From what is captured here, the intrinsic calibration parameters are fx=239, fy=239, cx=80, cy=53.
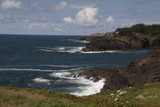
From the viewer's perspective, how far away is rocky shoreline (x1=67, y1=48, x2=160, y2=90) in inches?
1420

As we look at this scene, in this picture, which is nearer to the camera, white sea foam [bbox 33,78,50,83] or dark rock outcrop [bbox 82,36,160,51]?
white sea foam [bbox 33,78,50,83]

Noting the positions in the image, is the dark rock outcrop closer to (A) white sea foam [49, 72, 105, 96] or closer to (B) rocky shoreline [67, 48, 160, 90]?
(A) white sea foam [49, 72, 105, 96]

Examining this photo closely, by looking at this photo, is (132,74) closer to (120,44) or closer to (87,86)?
(87,86)

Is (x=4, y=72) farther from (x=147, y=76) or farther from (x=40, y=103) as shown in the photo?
(x=40, y=103)

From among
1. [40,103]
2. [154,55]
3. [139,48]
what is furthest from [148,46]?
[40,103]

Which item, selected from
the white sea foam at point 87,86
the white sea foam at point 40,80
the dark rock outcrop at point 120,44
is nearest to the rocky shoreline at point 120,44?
the dark rock outcrop at point 120,44

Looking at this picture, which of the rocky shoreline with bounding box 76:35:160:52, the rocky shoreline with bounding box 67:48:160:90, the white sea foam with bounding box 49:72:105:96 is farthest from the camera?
the rocky shoreline with bounding box 76:35:160:52

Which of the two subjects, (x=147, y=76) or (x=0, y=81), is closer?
(x=147, y=76)

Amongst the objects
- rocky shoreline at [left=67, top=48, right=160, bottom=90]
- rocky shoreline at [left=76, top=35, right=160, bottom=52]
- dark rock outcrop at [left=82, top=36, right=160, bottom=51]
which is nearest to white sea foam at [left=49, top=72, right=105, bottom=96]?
rocky shoreline at [left=67, top=48, right=160, bottom=90]

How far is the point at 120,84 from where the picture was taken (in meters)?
37.3

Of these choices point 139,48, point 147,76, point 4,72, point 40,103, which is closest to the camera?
point 40,103

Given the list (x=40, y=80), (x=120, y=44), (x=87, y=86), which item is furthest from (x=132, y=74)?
(x=120, y=44)

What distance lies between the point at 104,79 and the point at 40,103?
2949 centimetres

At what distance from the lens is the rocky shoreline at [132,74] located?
3607cm
